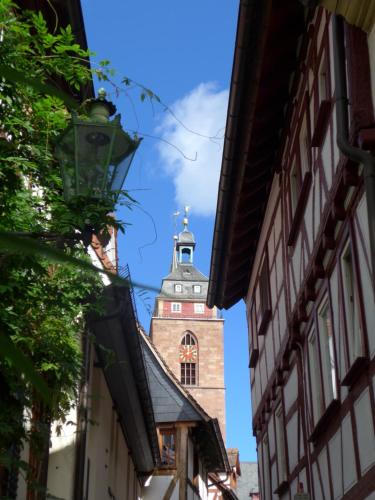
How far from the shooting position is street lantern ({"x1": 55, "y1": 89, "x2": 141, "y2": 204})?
4.39 meters

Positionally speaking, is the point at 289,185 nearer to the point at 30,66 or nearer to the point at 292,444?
the point at 292,444

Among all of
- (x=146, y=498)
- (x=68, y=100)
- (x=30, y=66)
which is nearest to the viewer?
(x=68, y=100)

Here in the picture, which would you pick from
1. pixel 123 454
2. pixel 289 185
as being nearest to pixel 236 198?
pixel 289 185

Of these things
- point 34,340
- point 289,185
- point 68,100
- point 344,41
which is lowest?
point 68,100

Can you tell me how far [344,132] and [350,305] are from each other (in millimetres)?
1739

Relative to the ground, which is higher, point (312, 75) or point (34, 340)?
point (312, 75)

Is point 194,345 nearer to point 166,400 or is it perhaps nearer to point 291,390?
point 166,400

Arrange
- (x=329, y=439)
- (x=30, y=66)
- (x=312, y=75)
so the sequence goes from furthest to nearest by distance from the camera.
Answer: (x=312, y=75), (x=329, y=439), (x=30, y=66)

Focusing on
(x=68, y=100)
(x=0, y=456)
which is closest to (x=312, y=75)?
(x=0, y=456)

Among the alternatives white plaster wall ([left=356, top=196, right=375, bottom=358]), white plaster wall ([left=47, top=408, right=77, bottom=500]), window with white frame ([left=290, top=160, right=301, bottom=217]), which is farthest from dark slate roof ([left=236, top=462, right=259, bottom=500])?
white plaster wall ([left=356, top=196, right=375, bottom=358])

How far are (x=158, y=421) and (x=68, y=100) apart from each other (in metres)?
21.6

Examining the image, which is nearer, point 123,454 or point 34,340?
point 34,340

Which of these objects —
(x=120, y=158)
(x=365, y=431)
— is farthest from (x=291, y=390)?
(x=120, y=158)

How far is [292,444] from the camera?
11.3 m
